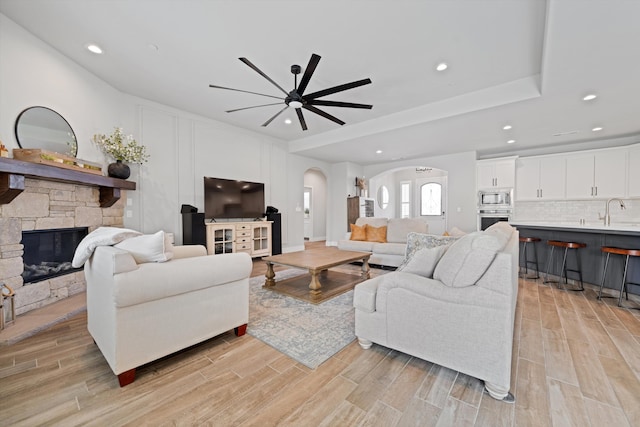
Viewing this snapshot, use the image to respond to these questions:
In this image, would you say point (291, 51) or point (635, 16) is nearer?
point (635, 16)

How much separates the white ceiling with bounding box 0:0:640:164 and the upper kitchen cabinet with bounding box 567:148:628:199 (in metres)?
0.66

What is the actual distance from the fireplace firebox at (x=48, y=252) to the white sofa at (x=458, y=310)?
11.4 feet

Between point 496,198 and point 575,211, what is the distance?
153 cm

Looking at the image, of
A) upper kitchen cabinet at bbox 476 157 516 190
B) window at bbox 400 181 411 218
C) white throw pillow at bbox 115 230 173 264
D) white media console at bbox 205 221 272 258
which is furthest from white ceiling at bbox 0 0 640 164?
window at bbox 400 181 411 218

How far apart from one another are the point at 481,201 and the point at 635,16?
4.96 meters

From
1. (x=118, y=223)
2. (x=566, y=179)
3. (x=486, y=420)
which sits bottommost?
(x=486, y=420)

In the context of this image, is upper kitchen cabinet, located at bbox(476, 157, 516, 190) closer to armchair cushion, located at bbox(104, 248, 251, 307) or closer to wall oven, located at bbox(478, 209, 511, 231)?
wall oven, located at bbox(478, 209, 511, 231)

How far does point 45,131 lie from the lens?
9.36 feet

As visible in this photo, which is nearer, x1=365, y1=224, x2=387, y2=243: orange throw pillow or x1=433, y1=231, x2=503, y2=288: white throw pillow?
x1=433, y1=231, x2=503, y2=288: white throw pillow

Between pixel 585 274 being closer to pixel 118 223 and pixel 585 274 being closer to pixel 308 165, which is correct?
pixel 308 165

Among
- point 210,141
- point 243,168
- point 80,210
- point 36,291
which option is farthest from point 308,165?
point 36,291

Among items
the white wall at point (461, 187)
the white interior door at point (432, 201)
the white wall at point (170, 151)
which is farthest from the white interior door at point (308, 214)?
the white wall at point (461, 187)

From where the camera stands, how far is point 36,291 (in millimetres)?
2678

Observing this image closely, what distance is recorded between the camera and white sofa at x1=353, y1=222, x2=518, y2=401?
1.50 meters
